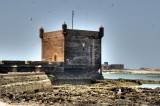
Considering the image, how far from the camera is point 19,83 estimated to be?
22328mm

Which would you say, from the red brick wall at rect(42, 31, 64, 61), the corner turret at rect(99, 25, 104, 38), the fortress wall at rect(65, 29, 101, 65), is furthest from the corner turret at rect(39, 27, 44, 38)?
the corner turret at rect(99, 25, 104, 38)

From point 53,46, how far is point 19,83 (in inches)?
954

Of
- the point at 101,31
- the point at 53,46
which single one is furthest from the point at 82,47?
the point at 53,46

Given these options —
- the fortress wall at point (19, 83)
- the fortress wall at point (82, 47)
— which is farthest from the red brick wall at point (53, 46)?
the fortress wall at point (19, 83)

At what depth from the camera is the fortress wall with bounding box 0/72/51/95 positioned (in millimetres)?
20139

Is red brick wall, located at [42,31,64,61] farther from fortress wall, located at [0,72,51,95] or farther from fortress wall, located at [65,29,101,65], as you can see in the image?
fortress wall, located at [0,72,51,95]

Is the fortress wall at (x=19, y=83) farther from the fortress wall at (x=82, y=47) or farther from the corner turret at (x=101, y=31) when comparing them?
the corner turret at (x=101, y=31)

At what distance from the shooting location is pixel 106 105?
18500 millimetres

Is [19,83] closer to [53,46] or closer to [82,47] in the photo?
[82,47]

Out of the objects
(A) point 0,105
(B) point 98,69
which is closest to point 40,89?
(A) point 0,105

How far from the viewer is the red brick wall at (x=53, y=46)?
44281 millimetres

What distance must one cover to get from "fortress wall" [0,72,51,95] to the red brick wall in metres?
16.2

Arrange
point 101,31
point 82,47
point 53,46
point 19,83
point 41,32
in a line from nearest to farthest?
point 19,83 → point 82,47 → point 53,46 → point 101,31 → point 41,32

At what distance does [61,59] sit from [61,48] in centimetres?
182
